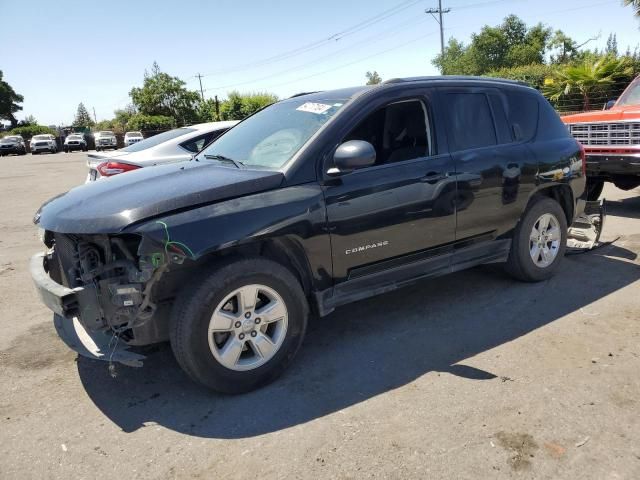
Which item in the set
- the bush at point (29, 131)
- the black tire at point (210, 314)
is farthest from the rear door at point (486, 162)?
the bush at point (29, 131)

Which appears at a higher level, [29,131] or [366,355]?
[29,131]

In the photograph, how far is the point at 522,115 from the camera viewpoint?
4.74 meters

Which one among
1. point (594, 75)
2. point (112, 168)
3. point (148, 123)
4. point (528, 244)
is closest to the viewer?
point (528, 244)

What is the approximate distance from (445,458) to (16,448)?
2301 mm

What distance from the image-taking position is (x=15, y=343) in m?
4.12

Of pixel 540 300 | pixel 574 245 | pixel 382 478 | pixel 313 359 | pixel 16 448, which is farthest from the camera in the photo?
pixel 574 245

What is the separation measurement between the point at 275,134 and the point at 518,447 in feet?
8.76

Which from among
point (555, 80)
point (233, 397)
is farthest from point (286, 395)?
point (555, 80)

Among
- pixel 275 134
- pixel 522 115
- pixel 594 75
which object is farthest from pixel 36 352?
pixel 594 75

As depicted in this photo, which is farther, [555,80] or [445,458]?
[555,80]

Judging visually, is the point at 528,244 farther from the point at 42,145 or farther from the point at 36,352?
the point at 42,145

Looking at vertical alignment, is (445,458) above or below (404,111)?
below

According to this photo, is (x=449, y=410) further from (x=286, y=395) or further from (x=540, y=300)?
(x=540, y=300)

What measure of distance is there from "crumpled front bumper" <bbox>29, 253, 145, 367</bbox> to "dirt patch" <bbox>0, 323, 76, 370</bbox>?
1.65 ft
